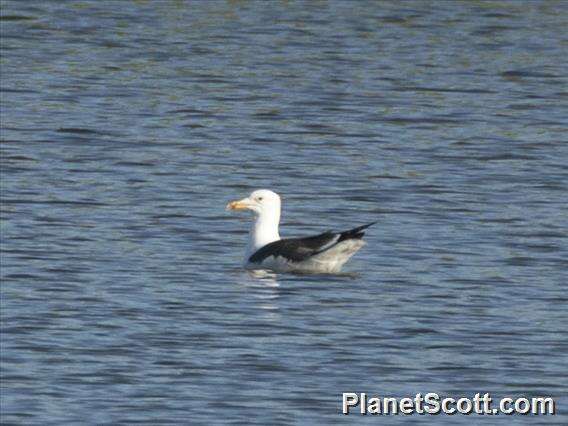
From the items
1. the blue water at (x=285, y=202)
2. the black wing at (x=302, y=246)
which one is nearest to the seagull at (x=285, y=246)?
the black wing at (x=302, y=246)

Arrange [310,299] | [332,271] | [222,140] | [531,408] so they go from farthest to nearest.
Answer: [222,140] → [332,271] → [310,299] → [531,408]

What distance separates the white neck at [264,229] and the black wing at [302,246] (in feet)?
0.64

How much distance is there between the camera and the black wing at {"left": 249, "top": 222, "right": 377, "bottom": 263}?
65.4 feet

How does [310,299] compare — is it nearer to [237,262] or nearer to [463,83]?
[237,262]

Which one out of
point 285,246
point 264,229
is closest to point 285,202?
point 264,229

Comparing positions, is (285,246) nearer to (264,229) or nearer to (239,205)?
(264,229)

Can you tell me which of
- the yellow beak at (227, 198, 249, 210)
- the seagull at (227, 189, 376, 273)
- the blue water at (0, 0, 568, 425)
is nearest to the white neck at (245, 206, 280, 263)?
the seagull at (227, 189, 376, 273)

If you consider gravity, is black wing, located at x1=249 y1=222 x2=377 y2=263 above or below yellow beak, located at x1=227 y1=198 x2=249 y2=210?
below

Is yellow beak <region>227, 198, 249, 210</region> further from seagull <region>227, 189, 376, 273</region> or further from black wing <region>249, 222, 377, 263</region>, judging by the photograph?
black wing <region>249, 222, 377, 263</region>

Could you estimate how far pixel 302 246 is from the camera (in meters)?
20.3

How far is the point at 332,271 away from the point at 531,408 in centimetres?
570

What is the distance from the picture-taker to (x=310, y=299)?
19.0 metres

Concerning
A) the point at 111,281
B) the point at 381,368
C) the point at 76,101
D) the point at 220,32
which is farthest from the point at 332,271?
the point at 220,32

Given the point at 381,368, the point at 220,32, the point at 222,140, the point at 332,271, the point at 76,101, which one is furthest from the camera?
the point at 220,32
